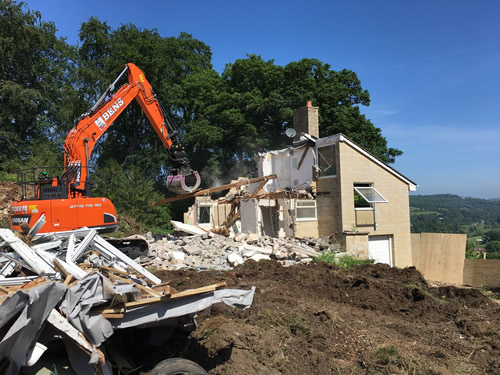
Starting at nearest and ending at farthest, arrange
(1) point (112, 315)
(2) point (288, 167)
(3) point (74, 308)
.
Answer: (3) point (74, 308) → (1) point (112, 315) → (2) point (288, 167)

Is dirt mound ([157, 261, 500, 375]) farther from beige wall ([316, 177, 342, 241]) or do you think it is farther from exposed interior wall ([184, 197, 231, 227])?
exposed interior wall ([184, 197, 231, 227])

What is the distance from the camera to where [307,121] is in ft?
75.4

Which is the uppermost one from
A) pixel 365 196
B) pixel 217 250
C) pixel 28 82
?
pixel 28 82

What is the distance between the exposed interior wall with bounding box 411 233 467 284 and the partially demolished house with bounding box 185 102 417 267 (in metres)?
1.11

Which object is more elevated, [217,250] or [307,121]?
[307,121]

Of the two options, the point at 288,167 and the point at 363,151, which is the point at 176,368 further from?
the point at 288,167

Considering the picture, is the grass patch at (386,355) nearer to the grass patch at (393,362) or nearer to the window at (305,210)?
the grass patch at (393,362)

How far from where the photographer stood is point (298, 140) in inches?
915

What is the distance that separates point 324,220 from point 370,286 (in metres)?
11.3

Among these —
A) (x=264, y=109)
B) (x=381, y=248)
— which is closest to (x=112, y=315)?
(x=381, y=248)

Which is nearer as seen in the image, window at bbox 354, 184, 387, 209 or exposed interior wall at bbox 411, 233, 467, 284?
exposed interior wall at bbox 411, 233, 467, 284

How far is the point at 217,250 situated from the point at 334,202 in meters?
7.74

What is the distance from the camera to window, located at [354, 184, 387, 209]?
834 inches

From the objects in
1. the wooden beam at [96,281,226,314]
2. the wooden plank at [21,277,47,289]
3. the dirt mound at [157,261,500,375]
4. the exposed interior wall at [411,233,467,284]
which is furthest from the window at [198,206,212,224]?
the wooden beam at [96,281,226,314]
